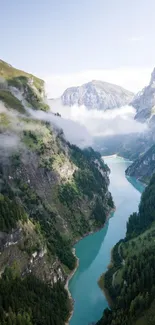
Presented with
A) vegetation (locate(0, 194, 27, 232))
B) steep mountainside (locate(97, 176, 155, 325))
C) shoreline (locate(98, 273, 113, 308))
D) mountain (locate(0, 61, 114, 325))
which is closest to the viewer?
steep mountainside (locate(97, 176, 155, 325))

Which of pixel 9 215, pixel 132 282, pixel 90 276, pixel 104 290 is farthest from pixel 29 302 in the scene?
pixel 90 276

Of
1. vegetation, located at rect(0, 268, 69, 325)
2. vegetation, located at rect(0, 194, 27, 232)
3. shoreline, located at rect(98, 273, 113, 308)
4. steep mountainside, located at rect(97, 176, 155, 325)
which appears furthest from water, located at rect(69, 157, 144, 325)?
vegetation, located at rect(0, 194, 27, 232)

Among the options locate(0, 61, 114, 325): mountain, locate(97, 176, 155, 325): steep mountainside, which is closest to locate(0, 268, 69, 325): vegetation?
locate(0, 61, 114, 325): mountain

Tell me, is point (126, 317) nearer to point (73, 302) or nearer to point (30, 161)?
point (73, 302)

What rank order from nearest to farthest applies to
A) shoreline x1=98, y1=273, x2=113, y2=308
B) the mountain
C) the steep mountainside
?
the steep mountainside
the mountain
shoreline x1=98, y1=273, x2=113, y2=308

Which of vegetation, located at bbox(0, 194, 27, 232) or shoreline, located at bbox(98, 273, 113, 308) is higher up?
vegetation, located at bbox(0, 194, 27, 232)

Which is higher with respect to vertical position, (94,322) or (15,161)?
(15,161)

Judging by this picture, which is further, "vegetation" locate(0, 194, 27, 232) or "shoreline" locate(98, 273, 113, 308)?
"vegetation" locate(0, 194, 27, 232)

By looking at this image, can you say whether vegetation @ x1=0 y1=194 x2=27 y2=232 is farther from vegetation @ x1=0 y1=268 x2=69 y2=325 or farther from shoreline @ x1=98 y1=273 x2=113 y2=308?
shoreline @ x1=98 y1=273 x2=113 y2=308

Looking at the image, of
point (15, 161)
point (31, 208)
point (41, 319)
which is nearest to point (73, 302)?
point (41, 319)
